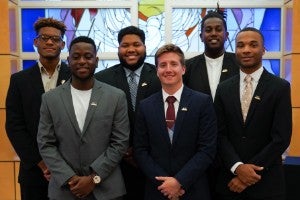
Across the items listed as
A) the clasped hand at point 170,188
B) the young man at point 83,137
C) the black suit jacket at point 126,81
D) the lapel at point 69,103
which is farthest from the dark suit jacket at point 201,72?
the lapel at point 69,103

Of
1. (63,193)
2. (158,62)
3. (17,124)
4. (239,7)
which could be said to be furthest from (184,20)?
(63,193)

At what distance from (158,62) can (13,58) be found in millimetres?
2446

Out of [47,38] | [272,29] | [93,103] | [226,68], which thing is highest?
[272,29]

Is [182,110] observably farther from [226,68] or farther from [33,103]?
[33,103]

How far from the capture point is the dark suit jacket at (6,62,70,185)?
109 inches

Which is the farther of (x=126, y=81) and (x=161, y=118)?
(x=126, y=81)

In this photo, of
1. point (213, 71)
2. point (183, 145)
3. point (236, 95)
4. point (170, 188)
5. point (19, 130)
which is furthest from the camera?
point (213, 71)

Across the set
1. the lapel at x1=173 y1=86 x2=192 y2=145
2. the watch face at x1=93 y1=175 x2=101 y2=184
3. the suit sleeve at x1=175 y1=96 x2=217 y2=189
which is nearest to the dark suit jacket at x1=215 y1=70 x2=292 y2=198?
the suit sleeve at x1=175 y1=96 x2=217 y2=189

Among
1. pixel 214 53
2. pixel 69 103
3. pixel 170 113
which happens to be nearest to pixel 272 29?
pixel 214 53

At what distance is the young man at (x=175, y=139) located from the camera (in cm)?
245

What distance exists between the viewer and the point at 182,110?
8.29 feet

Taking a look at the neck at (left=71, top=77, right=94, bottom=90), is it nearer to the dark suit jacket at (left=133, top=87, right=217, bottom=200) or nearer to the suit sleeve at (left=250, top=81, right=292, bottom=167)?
the dark suit jacket at (left=133, top=87, right=217, bottom=200)

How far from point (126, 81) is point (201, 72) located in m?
0.59

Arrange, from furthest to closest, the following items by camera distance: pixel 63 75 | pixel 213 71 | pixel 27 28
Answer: pixel 27 28, pixel 213 71, pixel 63 75
